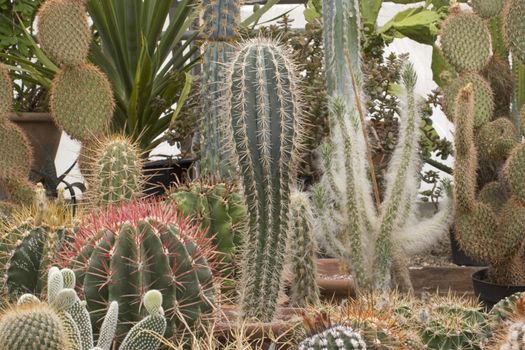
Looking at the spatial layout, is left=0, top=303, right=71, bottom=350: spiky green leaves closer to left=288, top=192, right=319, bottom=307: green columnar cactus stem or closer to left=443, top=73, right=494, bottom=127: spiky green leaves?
left=288, top=192, right=319, bottom=307: green columnar cactus stem

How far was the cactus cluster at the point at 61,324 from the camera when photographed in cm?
136

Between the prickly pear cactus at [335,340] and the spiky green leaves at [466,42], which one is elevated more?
the spiky green leaves at [466,42]

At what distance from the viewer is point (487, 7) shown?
3.30 meters

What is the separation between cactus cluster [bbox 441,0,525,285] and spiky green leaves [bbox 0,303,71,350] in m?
1.79

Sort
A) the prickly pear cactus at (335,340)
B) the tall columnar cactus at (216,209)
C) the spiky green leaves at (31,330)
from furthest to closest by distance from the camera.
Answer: the tall columnar cactus at (216,209) → the prickly pear cactus at (335,340) → the spiky green leaves at (31,330)

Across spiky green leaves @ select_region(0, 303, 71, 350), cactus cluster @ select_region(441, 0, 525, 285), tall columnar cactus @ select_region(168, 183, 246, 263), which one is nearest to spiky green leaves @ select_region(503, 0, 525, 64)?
cactus cluster @ select_region(441, 0, 525, 285)

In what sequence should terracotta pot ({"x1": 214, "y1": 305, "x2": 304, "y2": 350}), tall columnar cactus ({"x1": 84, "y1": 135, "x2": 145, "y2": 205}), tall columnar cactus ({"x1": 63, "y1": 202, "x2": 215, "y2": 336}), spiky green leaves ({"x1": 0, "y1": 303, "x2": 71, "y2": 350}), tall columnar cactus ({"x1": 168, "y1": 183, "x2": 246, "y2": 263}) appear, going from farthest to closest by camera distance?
tall columnar cactus ({"x1": 168, "y1": 183, "x2": 246, "y2": 263}), tall columnar cactus ({"x1": 84, "y1": 135, "x2": 145, "y2": 205}), terracotta pot ({"x1": 214, "y1": 305, "x2": 304, "y2": 350}), tall columnar cactus ({"x1": 63, "y1": 202, "x2": 215, "y2": 336}), spiky green leaves ({"x1": 0, "y1": 303, "x2": 71, "y2": 350})

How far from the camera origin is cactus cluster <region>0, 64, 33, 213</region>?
3.36 meters

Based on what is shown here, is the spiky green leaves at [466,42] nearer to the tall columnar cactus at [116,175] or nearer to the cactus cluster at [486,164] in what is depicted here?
the cactus cluster at [486,164]

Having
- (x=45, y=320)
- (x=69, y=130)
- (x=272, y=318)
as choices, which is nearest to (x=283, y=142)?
(x=272, y=318)

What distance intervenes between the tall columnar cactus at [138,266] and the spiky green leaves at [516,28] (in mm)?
1540

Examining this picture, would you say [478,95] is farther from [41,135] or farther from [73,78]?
[41,135]

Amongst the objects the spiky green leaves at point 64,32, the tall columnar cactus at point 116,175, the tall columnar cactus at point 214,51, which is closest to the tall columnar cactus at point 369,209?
the tall columnar cactus at point 214,51

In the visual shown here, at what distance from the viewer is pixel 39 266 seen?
6.81ft
